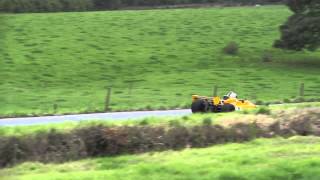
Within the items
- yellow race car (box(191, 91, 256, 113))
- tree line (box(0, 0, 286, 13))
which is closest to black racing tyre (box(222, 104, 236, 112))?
yellow race car (box(191, 91, 256, 113))

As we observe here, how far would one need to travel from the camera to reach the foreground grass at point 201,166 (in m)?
12.0

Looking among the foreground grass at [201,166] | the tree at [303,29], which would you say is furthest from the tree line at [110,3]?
the foreground grass at [201,166]

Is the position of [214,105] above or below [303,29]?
above

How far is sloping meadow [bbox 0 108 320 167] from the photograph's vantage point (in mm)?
14883

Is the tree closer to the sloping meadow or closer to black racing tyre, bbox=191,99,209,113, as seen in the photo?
black racing tyre, bbox=191,99,209,113

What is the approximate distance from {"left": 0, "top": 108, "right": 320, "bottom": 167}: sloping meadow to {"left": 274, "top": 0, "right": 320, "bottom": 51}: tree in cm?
4416

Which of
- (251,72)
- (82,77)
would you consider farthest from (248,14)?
(82,77)

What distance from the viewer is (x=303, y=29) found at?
61.6 metres

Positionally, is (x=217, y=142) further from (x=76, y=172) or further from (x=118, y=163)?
(x=76, y=172)

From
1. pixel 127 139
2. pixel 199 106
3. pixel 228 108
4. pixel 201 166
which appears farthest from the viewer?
pixel 199 106

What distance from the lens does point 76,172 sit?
1265 cm

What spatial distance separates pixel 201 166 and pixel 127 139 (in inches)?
142

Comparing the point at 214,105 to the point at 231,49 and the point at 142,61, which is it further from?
the point at 231,49

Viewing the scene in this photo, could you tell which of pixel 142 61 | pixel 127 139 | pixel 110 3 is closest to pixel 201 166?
pixel 127 139
